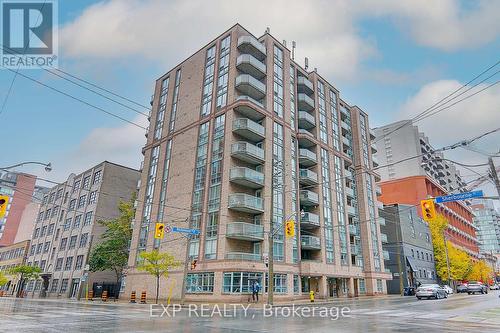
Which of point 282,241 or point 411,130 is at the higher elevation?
point 411,130

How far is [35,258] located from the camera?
238 ft


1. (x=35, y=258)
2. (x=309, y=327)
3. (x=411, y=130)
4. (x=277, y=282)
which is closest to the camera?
(x=309, y=327)

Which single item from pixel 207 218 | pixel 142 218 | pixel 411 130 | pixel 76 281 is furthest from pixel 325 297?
pixel 411 130

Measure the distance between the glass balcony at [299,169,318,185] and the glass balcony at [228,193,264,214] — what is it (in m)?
11.0

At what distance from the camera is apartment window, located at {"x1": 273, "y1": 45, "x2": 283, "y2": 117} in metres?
44.2

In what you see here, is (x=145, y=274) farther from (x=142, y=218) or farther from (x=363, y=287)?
(x=363, y=287)

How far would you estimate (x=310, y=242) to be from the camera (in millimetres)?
42812

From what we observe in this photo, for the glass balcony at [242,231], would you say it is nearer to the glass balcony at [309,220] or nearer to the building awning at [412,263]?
the glass balcony at [309,220]

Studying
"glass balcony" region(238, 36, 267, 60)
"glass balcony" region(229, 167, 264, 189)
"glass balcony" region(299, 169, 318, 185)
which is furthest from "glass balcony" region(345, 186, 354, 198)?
"glass balcony" region(238, 36, 267, 60)

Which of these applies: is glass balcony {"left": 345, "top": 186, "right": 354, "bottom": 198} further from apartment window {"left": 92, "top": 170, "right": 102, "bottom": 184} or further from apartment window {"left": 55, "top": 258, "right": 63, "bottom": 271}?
apartment window {"left": 55, "top": 258, "right": 63, "bottom": 271}

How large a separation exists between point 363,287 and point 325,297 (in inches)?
474

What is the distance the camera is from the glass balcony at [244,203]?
116 feet

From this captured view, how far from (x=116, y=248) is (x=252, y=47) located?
1305 inches
